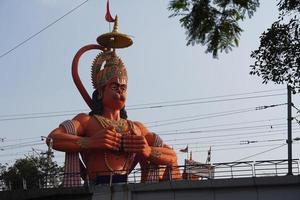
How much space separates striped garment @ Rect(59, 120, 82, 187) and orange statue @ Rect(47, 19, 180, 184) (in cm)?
4

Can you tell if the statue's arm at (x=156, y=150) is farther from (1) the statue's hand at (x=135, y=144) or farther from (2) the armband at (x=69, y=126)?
(2) the armband at (x=69, y=126)

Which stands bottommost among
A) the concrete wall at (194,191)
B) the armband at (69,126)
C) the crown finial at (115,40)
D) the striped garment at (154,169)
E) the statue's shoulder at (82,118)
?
the concrete wall at (194,191)

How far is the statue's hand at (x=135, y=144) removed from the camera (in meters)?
22.5

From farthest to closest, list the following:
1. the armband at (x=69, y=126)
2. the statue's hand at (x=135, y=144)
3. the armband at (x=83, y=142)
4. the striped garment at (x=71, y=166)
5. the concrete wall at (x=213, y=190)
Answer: the armband at (x=69, y=126) → the statue's hand at (x=135, y=144) → the armband at (x=83, y=142) → the striped garment at (x=71, y=166) → the concrete wall at (x=213, y=190)

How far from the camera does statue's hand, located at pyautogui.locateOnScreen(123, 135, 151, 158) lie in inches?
885

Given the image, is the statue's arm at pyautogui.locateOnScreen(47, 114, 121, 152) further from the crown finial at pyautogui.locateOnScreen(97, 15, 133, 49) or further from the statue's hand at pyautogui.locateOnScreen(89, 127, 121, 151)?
the crown finial at pyautogui.locateOnScreen(97, 15, 133, 49)

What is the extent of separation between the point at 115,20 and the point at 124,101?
3975 millimetres

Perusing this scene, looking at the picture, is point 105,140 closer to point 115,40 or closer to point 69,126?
point 69,126

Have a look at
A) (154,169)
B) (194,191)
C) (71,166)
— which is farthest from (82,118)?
(194,191)

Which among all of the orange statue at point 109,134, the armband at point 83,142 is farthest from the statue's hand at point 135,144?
the armband at point 83,142

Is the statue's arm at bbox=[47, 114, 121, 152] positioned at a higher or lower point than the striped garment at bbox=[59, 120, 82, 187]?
higher

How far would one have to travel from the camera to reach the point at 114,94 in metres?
23.9

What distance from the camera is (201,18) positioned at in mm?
6754

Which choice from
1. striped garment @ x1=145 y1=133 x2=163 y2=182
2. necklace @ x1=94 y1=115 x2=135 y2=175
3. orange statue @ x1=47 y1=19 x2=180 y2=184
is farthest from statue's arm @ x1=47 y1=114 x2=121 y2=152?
striped garment @ x1=145 y1=133 x2=163 y2=182
